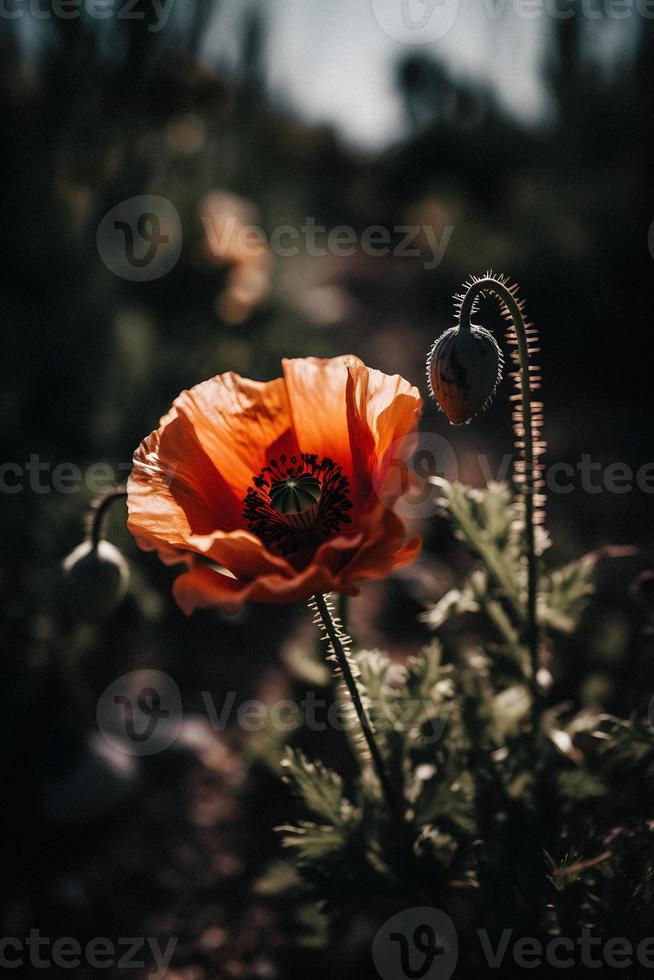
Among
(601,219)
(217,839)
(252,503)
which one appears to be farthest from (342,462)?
(601,219)

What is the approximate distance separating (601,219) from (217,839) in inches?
236

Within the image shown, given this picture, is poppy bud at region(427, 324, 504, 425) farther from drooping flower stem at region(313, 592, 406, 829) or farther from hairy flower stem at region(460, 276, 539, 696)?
drooping flower stem at region(313, 592, 406, 829)

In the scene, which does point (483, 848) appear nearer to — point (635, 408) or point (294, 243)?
point (635, 408)

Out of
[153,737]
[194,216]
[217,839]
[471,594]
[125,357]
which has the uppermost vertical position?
[194,216]

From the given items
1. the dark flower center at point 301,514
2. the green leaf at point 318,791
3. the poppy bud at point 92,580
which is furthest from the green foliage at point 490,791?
the poppy bud at point 92,580

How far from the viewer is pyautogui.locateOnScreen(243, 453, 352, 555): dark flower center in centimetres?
145

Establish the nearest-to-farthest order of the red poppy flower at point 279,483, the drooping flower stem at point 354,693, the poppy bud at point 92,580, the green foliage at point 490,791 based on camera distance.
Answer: the red poppy flower at point 279,483, the drooping flower stem at point 354,693, the green foliage at point 490,791, the poppy bud at point 92,580

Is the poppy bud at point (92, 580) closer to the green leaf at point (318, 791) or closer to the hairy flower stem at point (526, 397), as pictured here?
the green leaf at point (318, 791)

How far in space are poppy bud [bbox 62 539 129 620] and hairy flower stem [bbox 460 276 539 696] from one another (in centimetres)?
87

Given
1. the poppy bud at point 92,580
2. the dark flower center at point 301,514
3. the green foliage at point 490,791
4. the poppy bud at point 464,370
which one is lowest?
the green foliage at point 490,791

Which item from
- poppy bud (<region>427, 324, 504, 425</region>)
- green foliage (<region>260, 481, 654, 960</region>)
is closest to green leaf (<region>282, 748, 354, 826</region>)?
green foliage (<region>260, 481, 654, 960</region>)

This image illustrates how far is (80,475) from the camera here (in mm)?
2910

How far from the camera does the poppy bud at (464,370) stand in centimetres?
138

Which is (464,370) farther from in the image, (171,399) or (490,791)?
(171,399)
